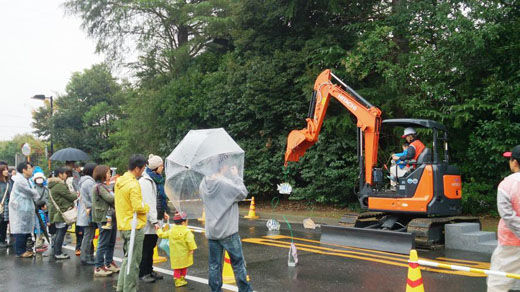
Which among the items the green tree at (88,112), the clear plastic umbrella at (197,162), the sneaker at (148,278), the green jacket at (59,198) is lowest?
the sneaker at (148,278)

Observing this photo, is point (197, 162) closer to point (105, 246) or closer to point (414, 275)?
point (414, 275)

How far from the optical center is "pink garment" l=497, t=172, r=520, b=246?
4801mm

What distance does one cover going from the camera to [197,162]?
5.81 m

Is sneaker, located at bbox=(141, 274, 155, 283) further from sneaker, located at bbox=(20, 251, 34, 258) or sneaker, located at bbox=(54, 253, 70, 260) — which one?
sneaker, located at bbox=(20, 251, 34, 258)

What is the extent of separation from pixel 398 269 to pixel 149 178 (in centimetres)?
449

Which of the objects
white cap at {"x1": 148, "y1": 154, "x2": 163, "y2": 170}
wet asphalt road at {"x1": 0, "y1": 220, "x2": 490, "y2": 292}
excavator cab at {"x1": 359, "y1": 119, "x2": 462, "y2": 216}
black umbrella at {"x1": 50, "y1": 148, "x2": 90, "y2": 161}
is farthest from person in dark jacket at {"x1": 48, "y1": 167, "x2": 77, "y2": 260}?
excavator cab at {"x1": 359, "y1": 119, "x2": 462, "y2": 216}

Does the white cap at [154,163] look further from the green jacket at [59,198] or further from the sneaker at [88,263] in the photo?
the green jacket at [59,198]

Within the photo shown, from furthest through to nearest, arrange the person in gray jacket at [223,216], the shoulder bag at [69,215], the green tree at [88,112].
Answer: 1. the green tree at [88,112]
2. the shoulder bag at [69,215]
3. the person in gray jacket at [223,216]

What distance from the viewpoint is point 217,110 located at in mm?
21391

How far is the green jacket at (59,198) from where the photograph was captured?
9.72 meters

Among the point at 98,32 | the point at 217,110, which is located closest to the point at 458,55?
the point at 217,110

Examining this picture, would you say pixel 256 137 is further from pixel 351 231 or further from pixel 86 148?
pixel 86 148

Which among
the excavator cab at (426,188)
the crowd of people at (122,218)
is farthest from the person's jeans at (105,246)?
the excavator cab at (426,188)

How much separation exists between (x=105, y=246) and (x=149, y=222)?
1.31 meters
